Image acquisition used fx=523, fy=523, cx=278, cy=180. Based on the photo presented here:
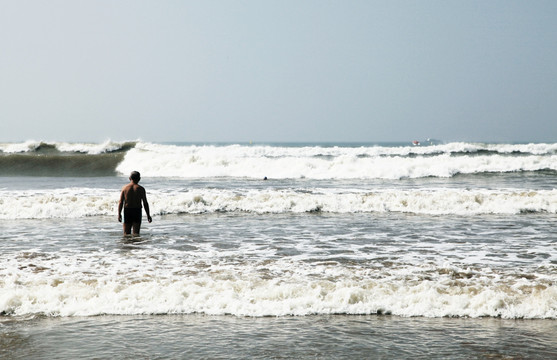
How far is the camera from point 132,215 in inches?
438

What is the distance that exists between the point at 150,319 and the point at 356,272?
Result: 3.11 metres

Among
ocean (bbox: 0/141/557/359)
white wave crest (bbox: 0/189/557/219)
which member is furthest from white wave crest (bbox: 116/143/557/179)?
ocean (bbox: 0/141/557/359)

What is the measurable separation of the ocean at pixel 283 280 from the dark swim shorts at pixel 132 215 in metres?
0.41

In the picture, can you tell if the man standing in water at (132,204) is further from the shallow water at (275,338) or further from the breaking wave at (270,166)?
the breaking wave at (270,166)

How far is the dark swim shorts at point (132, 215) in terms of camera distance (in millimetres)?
11086

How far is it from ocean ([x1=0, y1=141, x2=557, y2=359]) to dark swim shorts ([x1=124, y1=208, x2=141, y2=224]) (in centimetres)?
41

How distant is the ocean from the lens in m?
5.00

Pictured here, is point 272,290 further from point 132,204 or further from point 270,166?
point 270,166

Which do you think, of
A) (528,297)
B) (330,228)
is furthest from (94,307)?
(330,228)

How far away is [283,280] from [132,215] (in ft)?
16.8

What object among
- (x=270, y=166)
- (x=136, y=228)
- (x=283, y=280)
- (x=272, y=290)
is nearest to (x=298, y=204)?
(x=136, y=228)

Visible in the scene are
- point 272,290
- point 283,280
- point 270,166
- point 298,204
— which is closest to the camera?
point 272,290

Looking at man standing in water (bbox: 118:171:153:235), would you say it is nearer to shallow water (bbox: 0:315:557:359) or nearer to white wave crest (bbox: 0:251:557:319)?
white wave crest (bbox: 0:251:557:319)

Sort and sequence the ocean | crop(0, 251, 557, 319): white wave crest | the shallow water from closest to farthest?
the shallow water → the ocean → crop(0, 251, 557, 319): white wave crest
